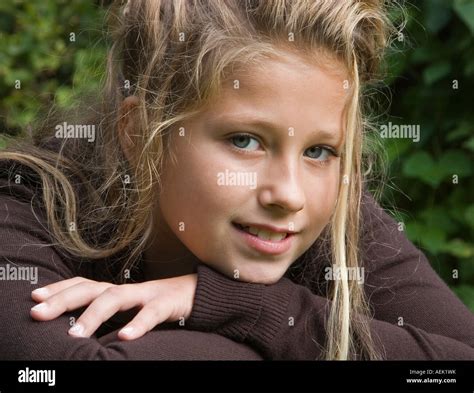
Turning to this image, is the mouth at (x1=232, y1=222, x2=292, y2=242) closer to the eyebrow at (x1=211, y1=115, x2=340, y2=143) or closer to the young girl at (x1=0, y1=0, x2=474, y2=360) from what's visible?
the young girl at (x1=0, y1=0, x2=474, y2=360)

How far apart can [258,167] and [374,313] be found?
1.16 feet

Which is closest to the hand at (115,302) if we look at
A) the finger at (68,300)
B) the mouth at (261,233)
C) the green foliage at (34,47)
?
the finger at (68,300)

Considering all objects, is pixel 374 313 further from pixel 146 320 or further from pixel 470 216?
pixel 470 216

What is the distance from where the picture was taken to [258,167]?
1186mm

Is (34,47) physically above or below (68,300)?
above

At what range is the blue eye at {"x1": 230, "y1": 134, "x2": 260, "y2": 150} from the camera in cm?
119

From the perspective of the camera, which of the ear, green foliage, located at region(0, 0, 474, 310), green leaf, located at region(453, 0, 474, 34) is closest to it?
the ear

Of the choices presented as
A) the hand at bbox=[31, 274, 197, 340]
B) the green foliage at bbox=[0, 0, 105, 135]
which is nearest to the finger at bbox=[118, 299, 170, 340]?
the hand at bbox=[31, 274, 197, 340]

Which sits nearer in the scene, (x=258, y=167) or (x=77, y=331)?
(x=77, y=331)

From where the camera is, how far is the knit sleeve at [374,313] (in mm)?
1154

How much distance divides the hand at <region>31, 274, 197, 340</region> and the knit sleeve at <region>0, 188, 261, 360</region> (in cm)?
1

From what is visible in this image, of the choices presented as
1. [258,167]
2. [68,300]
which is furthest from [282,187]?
[68,300]

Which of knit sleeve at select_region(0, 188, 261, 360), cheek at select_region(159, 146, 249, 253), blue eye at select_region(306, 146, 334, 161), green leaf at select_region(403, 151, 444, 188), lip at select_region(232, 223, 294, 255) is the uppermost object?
green leaf at select_region(403, 151, 444, 188)
